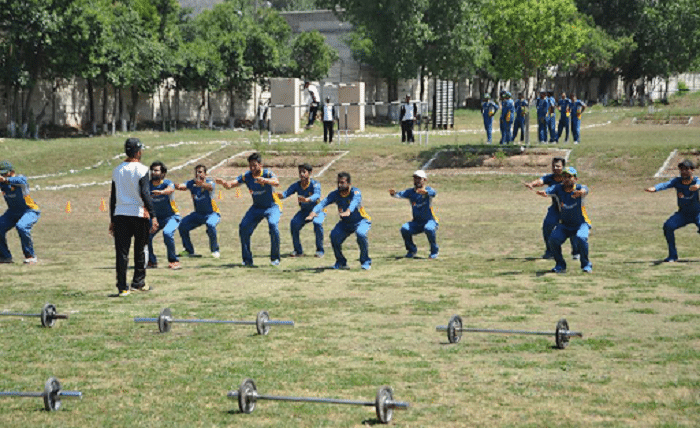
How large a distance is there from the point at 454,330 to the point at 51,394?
5054 millimetres

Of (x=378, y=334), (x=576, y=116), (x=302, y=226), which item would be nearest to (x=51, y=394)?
(x=378, y=334)

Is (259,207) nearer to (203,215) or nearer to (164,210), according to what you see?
(203,215)

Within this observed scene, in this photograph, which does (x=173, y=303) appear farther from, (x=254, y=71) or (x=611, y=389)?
(x=254, y=71)

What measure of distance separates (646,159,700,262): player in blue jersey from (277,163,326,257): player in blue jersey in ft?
21.4

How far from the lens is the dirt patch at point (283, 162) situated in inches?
1644

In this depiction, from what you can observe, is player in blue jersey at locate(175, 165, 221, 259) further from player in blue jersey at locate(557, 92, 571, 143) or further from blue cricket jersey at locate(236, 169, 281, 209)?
player in blue jersey at locate(557, 92, 571, 143)

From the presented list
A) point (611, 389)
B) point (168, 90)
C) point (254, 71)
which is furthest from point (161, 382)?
point (254, 71)

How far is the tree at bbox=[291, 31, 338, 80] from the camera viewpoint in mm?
81688

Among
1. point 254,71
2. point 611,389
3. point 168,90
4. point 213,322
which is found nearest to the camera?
point 611,389

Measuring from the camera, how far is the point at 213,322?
1383 centimetres

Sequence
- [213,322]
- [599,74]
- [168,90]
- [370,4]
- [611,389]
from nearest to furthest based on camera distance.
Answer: [611,389], [213,322], [370,4], [168,90], [599,74]

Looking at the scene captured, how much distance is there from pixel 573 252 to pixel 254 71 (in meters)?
55.7

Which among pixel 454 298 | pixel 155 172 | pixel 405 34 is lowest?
pixel 454 298

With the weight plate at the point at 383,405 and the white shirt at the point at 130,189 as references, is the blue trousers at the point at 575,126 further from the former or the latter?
the weight plate at the point at 383,405
